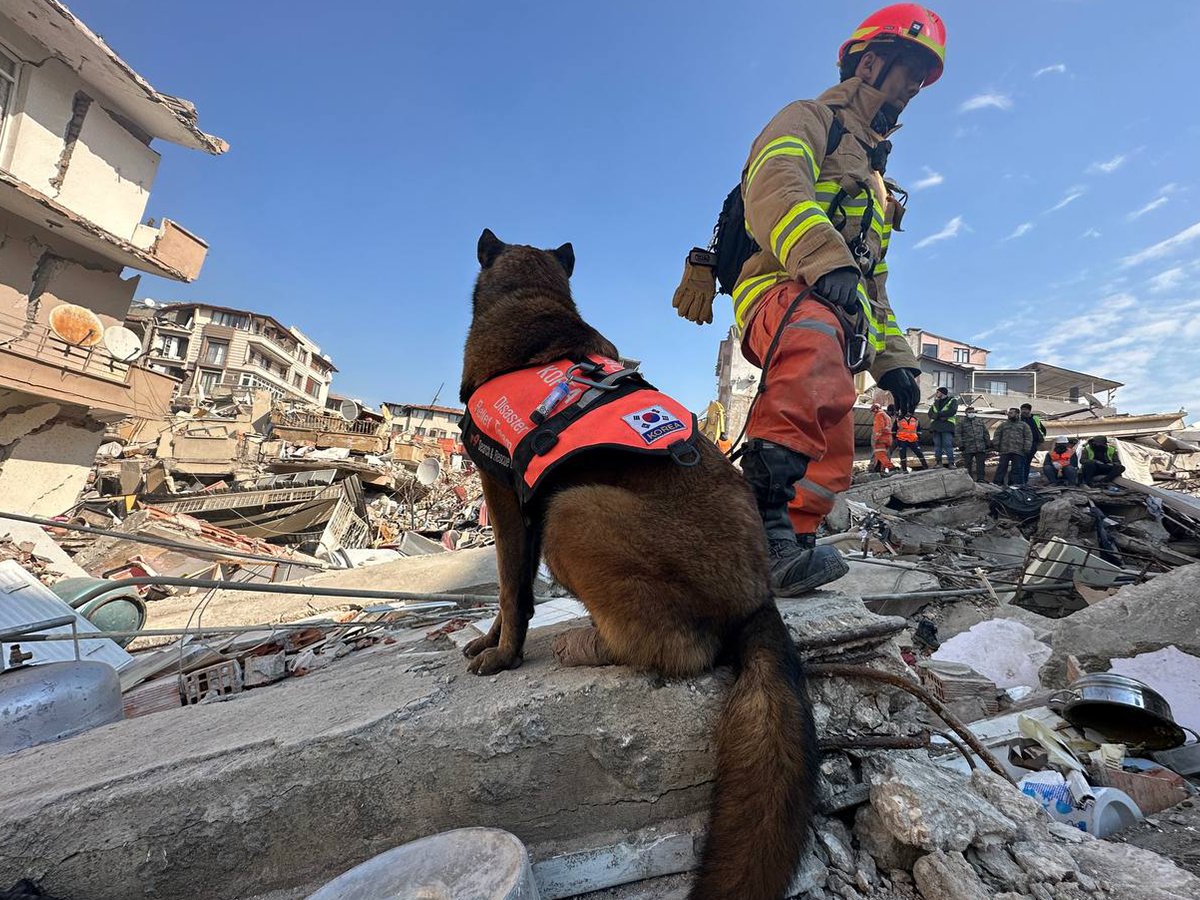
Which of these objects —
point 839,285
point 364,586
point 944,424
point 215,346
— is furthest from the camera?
point 215,346

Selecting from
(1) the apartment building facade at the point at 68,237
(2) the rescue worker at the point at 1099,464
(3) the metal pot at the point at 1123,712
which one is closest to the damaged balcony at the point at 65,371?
(1) the apartment building facade at the point at 68,237

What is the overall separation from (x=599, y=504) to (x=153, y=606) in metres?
9.66

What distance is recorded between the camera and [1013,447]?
12.0m

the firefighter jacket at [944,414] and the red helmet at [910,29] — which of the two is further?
the firefighter jacket at [944,414]

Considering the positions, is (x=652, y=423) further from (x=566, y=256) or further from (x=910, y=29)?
(x=910, y=29)

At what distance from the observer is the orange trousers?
2238mm

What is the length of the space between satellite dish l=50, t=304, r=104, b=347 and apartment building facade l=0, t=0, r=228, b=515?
0.02 metres

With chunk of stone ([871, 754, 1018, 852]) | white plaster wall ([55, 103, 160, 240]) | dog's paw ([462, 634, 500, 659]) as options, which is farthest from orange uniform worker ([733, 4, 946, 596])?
white plaster wall ([55, 103, 160, 240])

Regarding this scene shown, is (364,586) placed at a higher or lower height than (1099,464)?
lower

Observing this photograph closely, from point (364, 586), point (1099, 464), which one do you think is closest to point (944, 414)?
point (1099, 464)

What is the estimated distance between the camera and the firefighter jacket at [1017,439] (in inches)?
471

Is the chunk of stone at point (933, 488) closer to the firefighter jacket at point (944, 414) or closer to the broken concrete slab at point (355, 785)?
the firefighter jacket at point (944, 414)

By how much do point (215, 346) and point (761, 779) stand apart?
48911 mm

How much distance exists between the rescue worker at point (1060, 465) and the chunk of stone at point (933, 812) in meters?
14.4
